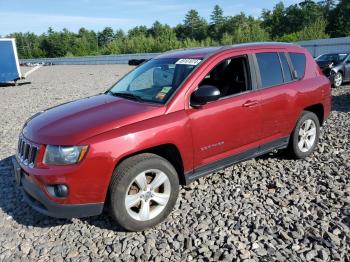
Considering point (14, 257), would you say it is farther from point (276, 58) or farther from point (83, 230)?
point (276, 58)

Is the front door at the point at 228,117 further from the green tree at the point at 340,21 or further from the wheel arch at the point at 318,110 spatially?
the green tree at the point at 340,21

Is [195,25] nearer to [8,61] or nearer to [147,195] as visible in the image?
[8,61]

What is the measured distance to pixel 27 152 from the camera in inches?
147

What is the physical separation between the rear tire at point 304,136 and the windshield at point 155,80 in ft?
6.64

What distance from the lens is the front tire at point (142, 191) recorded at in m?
3.46

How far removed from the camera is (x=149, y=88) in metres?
4.40

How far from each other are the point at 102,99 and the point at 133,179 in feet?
4.67

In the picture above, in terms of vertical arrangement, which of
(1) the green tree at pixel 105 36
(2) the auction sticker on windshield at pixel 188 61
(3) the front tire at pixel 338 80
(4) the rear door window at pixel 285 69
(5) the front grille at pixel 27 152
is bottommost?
(3) the front tire at pixel 338 80

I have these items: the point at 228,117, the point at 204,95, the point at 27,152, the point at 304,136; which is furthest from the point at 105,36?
the point at 204,95

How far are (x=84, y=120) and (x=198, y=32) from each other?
102m

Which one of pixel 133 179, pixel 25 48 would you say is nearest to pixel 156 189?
pixel 133 179

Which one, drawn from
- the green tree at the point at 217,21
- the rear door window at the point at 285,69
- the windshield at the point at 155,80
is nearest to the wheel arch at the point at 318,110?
the rear door window at the point at 285,69

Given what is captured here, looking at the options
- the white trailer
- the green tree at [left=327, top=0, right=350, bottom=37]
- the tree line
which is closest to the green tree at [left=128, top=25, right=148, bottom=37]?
the tree line

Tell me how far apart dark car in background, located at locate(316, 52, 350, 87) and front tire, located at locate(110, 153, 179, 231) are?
11101mm
